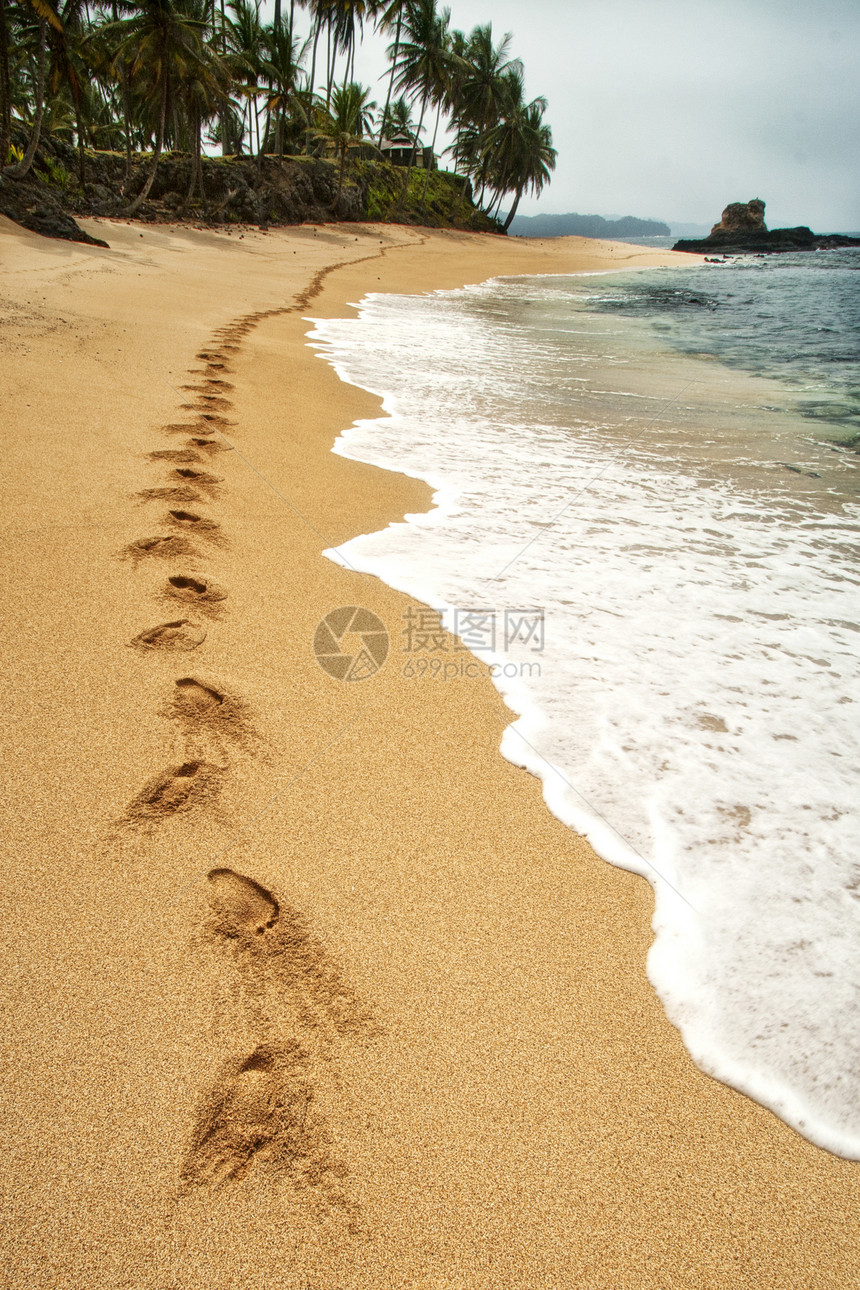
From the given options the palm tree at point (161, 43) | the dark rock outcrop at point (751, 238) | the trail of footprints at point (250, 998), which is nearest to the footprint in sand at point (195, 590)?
the trail of footprints at point (250, 998)

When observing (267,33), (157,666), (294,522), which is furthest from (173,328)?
(267,33)

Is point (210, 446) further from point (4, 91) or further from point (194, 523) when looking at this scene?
point (4, 91)

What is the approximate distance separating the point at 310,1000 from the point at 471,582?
1.82m

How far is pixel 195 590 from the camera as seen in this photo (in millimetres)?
2277

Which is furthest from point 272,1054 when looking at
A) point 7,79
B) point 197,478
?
point 7,79

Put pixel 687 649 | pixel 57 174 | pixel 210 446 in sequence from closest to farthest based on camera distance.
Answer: pixel 687 649 < pixel 210 446 < pixel 57 174

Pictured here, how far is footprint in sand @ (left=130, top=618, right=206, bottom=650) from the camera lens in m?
1.97

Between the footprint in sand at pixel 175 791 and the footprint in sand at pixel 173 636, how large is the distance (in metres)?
0.52

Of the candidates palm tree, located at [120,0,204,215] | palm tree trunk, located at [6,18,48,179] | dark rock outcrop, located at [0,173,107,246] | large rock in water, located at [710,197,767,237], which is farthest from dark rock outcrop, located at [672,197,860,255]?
dark rock outcrop, located at [0,173,107,246]

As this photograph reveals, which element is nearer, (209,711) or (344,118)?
(209,711)

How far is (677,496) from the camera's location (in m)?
3.88

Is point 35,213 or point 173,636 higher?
point 35,213

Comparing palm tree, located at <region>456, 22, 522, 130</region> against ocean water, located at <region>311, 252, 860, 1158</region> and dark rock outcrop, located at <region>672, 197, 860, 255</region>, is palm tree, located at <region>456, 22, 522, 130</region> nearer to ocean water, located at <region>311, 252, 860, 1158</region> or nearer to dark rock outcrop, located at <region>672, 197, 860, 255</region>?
dark rock outcrop, located at <region>672, 197, 860, 255</region>

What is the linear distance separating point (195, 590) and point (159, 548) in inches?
11.7
